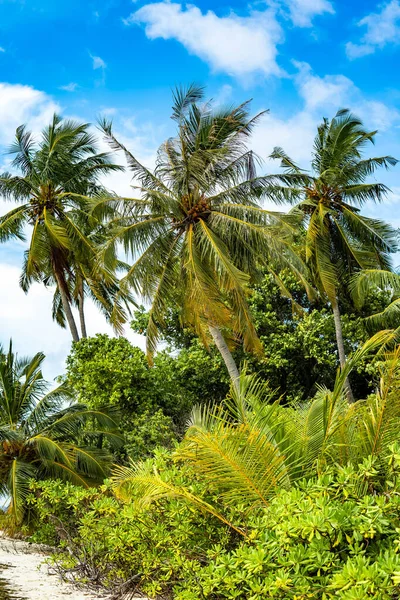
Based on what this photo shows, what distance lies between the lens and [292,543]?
4.62 meters

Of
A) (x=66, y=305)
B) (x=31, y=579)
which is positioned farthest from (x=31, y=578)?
(x=66, y=305)

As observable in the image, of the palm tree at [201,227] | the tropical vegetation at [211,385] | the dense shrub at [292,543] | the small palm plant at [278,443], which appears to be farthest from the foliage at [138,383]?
the small palm plant at [278,443]

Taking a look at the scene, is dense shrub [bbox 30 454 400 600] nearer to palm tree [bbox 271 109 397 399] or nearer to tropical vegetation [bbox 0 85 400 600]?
tropical vegetation [bbox 0 85 400 600]

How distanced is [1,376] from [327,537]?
13203 millimetres

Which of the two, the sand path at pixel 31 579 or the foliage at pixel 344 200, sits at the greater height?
the foliage at pixel 344 200

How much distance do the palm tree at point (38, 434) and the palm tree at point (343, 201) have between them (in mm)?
9462

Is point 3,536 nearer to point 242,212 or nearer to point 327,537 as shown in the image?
point 242,212

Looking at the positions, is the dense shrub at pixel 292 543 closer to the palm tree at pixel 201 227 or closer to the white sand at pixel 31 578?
the white sand at pixel 31 578

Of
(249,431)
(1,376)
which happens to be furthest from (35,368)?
(249,431)

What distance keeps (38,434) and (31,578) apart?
547 cm

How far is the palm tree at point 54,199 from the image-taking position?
65.5 feet

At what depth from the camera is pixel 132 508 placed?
6930 mm

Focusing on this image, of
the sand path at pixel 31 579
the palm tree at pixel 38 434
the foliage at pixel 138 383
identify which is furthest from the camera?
the foliage at pixel 138 383

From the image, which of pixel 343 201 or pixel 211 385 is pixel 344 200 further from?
pixel 211 385
